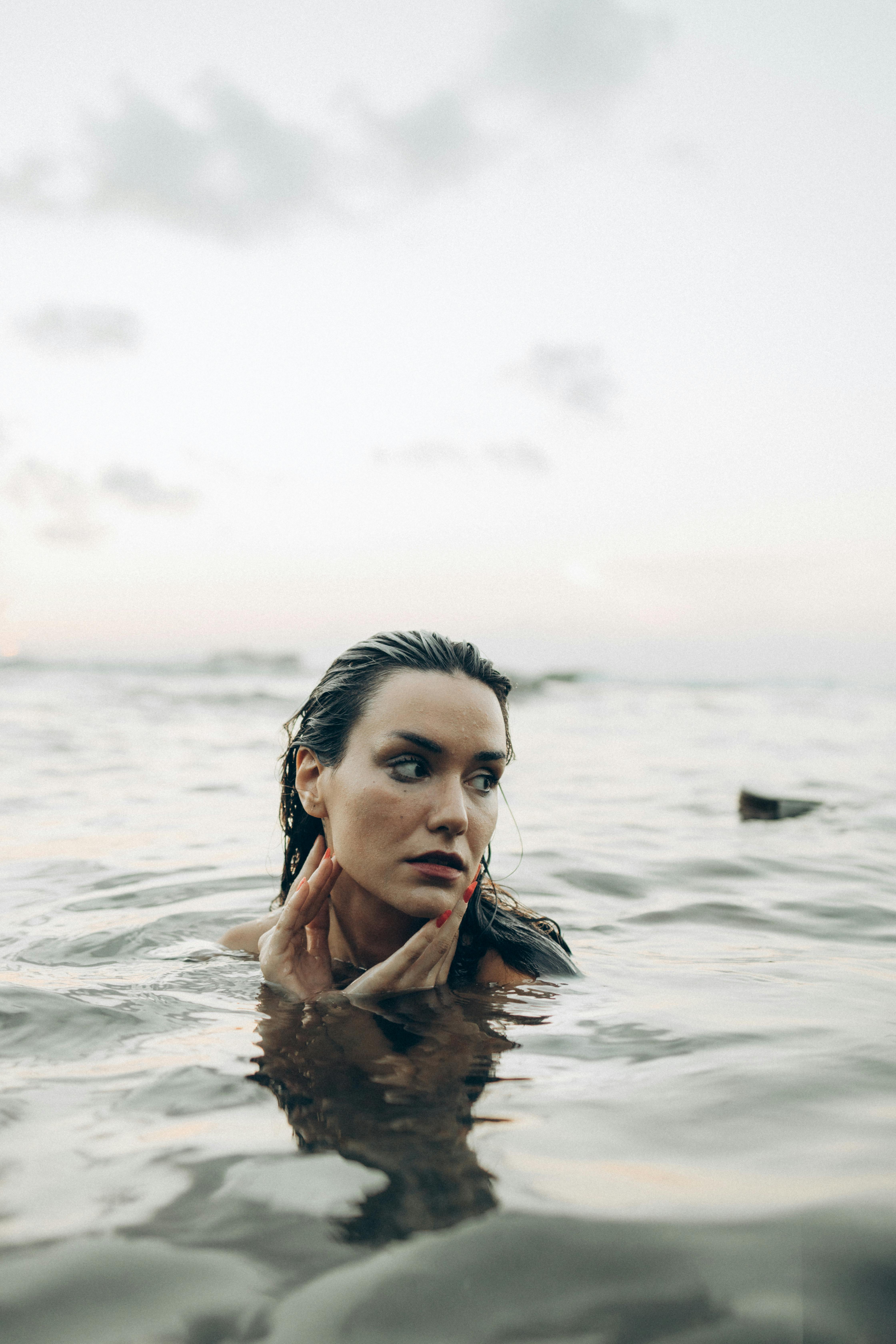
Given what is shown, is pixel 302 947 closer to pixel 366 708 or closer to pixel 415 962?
pixel 415 962

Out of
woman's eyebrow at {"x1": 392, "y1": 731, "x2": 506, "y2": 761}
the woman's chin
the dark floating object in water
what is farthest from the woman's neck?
the dark floating object in water

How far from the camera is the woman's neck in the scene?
4031mm

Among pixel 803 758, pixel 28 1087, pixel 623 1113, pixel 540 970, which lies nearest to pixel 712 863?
pixel 540 970

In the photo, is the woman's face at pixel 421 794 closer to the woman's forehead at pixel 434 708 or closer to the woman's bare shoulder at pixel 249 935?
the woman's forehead at pixel 434 708

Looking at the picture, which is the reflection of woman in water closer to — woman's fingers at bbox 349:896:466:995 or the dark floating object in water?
woman's fingers at bbox 349:896:466:995

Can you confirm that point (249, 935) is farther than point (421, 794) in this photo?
Yes

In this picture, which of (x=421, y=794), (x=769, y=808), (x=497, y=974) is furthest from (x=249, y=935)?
(x=769, y=808)

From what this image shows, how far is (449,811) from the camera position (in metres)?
3.52

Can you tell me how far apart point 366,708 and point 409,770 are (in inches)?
14.0

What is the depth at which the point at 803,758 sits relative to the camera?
1489 cm

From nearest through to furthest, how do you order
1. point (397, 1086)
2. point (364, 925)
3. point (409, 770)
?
point (397, 1086), point (409, 770), point (364, 925)

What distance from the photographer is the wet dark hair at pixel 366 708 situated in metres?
3.89

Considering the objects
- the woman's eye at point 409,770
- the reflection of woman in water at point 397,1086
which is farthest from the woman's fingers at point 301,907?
the woman's eye at point 409,770

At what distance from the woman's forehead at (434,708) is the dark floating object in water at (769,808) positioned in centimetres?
596
